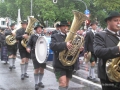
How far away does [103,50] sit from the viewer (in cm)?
380

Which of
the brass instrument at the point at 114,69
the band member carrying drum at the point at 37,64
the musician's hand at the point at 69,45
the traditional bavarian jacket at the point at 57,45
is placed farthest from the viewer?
the band member carrying drum at the point at 37,64

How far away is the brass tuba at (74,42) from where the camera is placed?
547cm

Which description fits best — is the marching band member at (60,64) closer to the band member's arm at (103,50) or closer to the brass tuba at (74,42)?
the brass tuba at (74,42)

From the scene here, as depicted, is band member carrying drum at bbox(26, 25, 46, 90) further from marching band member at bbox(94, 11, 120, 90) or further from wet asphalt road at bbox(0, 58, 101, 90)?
marching band member at bbox(94, 11, 120, 90)

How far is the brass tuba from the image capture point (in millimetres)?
5467

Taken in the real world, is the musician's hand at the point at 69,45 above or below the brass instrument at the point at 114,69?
above

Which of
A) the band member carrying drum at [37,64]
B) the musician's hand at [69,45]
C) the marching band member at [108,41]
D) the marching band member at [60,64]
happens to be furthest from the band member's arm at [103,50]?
the band member carrying drum at [37,64]

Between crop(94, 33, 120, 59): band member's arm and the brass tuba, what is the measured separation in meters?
1.41

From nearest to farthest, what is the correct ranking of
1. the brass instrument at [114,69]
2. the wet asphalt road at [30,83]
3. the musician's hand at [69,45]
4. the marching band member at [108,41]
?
1. the brass instrument at [114,69]
2. the marching band member at [108,41]
3. the musician's hand at [69,45]
4. the wet asphalt road at [30,83]

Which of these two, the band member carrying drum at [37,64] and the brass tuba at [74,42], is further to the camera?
the band member carrying drum at [37,64]

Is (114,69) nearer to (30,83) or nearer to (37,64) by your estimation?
(37,64)

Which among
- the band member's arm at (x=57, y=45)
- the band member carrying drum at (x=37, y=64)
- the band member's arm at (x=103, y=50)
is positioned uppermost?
the band member's arm at (x=103, y=50)

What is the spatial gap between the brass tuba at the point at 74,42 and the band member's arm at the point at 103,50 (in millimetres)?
1411

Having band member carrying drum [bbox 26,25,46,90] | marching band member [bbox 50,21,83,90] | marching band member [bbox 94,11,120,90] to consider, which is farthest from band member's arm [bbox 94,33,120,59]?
band member carrying drum [bbox 26,25,46,90]
